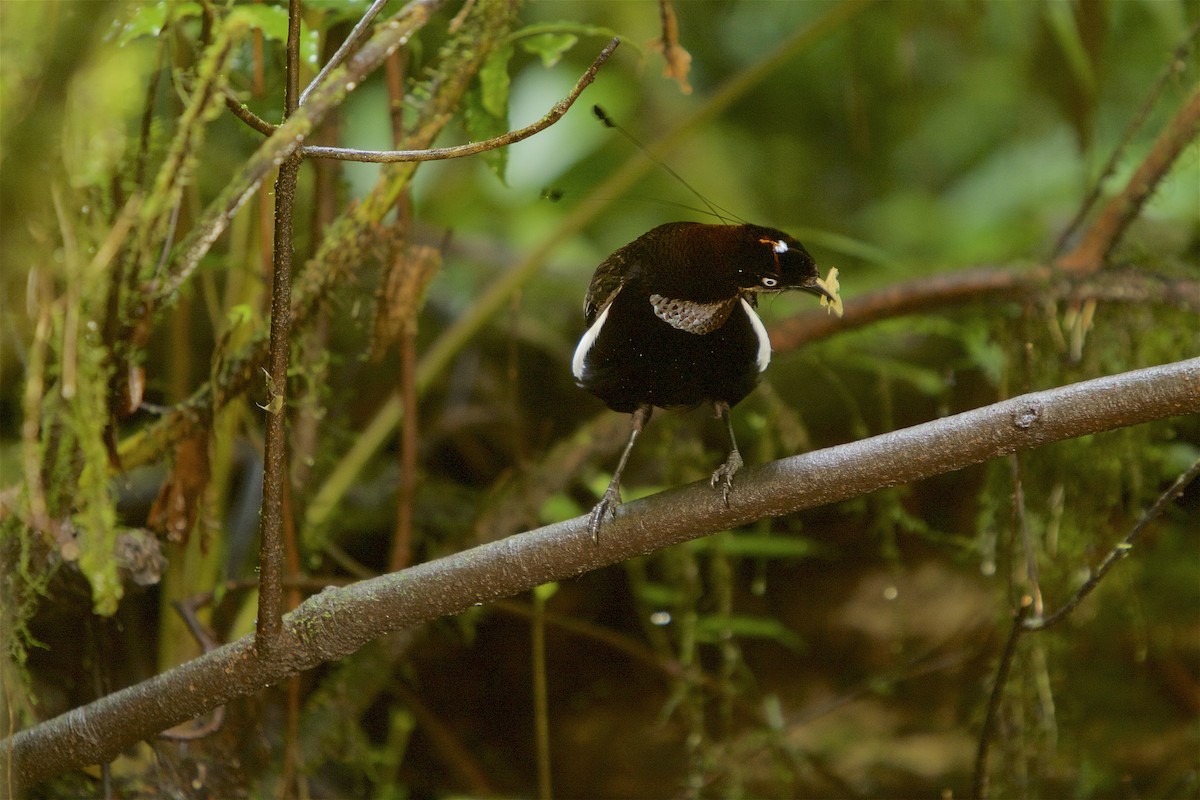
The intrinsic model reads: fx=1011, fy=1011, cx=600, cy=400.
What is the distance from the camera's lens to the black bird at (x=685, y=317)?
1.33 metres

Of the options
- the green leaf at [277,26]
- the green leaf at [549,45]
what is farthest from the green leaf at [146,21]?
the green leaf at [549,45]

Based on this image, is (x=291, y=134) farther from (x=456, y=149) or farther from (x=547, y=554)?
(x=547, y=554)

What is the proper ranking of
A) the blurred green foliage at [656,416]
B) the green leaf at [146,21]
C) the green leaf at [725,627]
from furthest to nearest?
the green leaf at [725,627], the blurred green foliage at [656,416], the green leaf at [146,21]

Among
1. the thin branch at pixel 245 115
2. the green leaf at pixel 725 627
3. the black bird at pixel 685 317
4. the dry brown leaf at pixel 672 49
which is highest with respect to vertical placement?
the dry brown leaf at pixel 672 49

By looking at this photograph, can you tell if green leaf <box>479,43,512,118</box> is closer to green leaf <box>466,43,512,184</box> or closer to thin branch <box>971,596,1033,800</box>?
green leaf <box>466,43,512,184</box>

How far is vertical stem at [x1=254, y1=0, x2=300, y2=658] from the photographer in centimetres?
112

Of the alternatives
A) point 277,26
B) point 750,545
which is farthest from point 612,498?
point 750,545

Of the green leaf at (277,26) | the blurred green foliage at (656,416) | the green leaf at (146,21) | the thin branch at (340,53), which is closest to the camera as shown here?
the thin branch at (340,53)

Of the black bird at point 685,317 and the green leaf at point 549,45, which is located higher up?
the green leaf at point 549,45

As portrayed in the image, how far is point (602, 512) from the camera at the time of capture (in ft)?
4.53

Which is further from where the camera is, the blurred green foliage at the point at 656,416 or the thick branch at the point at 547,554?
the blurred green foliage at the point at 656,416

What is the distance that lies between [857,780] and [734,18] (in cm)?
311

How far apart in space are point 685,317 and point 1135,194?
1376 mm

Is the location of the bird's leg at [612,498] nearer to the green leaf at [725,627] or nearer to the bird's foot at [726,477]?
the bird's foot at [726,477]
